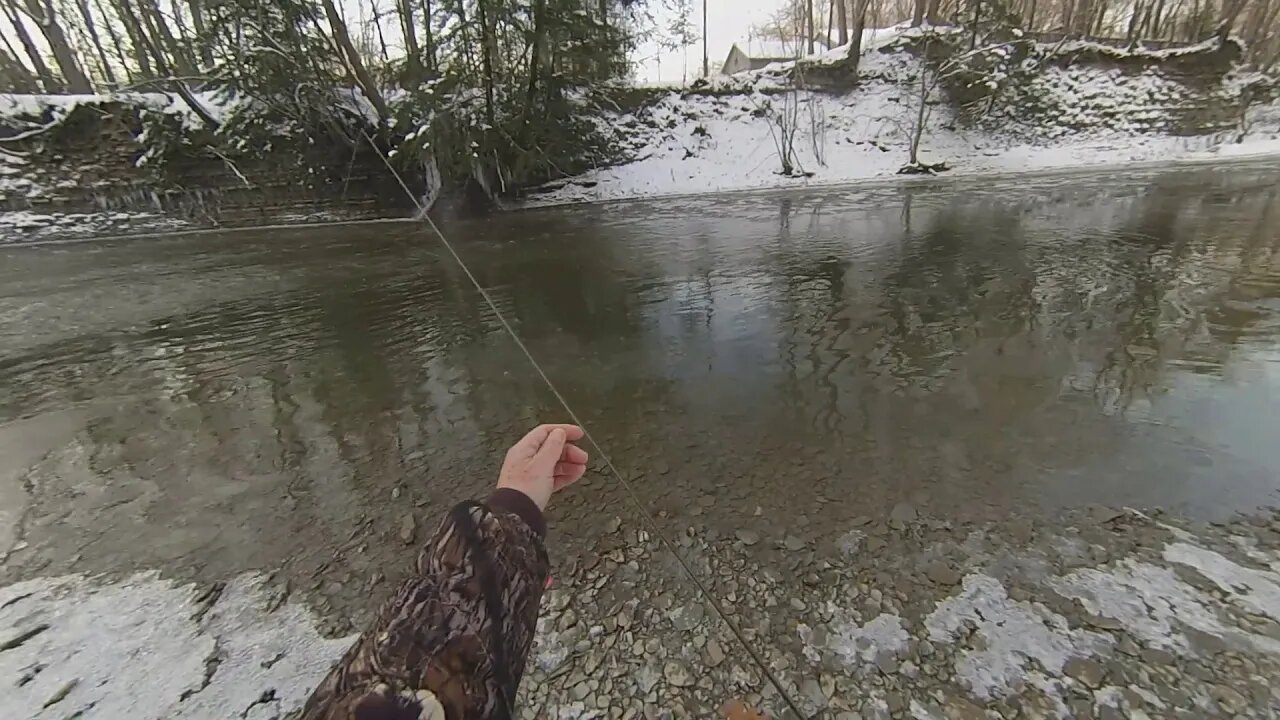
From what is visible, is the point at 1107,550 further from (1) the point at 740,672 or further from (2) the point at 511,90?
(2) the point at 511,90

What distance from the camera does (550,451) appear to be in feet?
5.47

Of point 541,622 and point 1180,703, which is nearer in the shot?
point 1180,703

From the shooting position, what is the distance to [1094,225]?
9.98 meters

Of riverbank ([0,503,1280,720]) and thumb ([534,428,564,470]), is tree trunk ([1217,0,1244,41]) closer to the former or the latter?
riverbank ([0,503,1280,720])

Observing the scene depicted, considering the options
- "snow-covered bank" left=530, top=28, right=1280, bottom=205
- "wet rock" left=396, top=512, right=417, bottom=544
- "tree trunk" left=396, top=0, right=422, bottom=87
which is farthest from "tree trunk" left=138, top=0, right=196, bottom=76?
"wet rock" left=396, top=512, right=417, bottom=544

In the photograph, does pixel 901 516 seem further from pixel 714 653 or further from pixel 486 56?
pixel 486 56

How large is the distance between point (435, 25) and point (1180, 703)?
17504 millimetres

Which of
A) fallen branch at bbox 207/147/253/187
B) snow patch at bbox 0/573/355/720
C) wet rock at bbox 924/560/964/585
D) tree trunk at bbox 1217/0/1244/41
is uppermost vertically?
tree trunk at bbox 1217/0/1244/41

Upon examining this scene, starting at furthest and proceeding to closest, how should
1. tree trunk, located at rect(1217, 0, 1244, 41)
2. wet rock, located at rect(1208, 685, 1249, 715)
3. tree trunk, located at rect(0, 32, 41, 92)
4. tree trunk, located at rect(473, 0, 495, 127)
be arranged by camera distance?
tree trunk, located at rect(1217, 0, 1244, 41) < tree trunk, located at rect(0, 32, 41, 92) < tree trunk, located at rect(473, 0, 495, 127) < wet rock, located at rect(1208, 685, 1249, 715)

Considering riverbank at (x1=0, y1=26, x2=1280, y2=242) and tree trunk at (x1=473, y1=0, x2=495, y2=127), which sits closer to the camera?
tree trunk at (x1=473, y1=0, x2=495, y2=127)

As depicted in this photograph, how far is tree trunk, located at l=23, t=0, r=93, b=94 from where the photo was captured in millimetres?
18266

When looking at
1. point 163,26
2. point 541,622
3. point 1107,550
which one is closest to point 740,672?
point 541,622

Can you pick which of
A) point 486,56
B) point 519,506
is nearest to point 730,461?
point 519,506

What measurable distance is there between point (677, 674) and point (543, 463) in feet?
3.83
